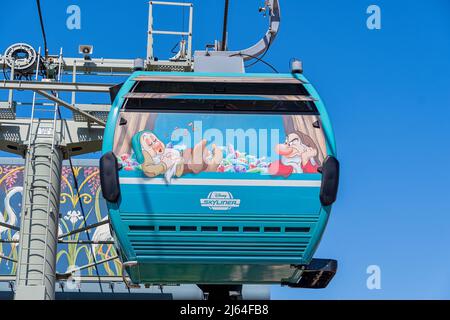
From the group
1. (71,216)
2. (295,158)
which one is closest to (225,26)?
(295,158)

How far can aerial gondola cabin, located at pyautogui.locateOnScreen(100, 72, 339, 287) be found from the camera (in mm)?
7953

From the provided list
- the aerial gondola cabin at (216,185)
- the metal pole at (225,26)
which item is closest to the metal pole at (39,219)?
the metal pole at (225,26)

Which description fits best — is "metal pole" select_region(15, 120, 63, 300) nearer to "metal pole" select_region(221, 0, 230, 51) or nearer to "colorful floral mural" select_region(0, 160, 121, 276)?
"metal pole" select_region(221, 0, 230, 51)

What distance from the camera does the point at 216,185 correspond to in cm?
798

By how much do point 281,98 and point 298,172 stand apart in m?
0.91

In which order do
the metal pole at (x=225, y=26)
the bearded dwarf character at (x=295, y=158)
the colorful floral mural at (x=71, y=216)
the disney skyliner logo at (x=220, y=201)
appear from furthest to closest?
the colorful floral mural at (x=71, y=216)
the metal pole at (x=225, y=26)
the bearded dwarf character at (x=295, y=158)
the disney skyliner logo at (x=220, y=201)

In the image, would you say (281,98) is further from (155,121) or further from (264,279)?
(264,279)

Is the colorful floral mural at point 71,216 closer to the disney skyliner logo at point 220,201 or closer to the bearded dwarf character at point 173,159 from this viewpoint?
the bearded dwarf character at point 173,159

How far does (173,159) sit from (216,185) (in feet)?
1.68

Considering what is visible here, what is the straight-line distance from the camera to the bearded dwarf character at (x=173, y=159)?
26.2 ft

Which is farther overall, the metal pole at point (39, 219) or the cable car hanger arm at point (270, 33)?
the metal pole at point (39, 219)

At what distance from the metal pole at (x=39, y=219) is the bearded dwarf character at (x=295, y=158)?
7002 millimetres

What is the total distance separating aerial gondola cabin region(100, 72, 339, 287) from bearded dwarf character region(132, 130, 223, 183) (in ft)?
0.03
